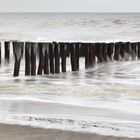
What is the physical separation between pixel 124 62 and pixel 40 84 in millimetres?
A: 5527

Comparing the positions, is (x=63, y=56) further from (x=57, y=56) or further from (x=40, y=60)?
(x=40, y=60)

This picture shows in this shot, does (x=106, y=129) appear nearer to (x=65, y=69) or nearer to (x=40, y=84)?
(x=40, y=84)

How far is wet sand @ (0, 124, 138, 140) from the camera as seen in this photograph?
15.6 ft

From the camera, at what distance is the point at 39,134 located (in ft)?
16.0

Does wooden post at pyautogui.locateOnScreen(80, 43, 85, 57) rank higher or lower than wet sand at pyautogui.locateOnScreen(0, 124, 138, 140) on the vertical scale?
higher

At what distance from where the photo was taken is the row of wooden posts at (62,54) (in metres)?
10.6

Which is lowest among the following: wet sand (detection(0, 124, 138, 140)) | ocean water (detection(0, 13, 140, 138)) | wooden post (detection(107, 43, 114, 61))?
ocean water (detection(0, 13, 140, 138))

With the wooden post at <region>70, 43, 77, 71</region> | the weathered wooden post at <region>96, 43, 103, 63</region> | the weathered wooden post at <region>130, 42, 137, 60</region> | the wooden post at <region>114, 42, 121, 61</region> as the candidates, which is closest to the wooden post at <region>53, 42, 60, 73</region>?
the wooden post at <region>70, 43, 77, 71</region>

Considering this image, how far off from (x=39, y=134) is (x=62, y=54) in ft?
21.8

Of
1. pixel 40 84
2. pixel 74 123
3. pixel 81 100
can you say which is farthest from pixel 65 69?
pixel 74 123

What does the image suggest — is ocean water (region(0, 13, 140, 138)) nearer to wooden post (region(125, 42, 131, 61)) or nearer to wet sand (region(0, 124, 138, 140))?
wet sand (region(0, 124, 138, 140))

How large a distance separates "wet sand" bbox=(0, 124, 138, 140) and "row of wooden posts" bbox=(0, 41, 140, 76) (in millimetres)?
5501

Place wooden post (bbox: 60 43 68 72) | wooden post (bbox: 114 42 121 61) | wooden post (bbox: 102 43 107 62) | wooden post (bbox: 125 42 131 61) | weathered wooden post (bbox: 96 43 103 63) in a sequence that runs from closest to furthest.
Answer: wooden post (bbox: 60 43 68 72), weathered wooden post (bbox: 96 43 103 63), wooden post (bbox: 102 43 107 62), wooden post (bbox: 114 42 121 61), wooden post (bbox: 125 42 131 61)

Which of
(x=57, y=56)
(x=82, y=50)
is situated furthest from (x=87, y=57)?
(x=57, y=56)
